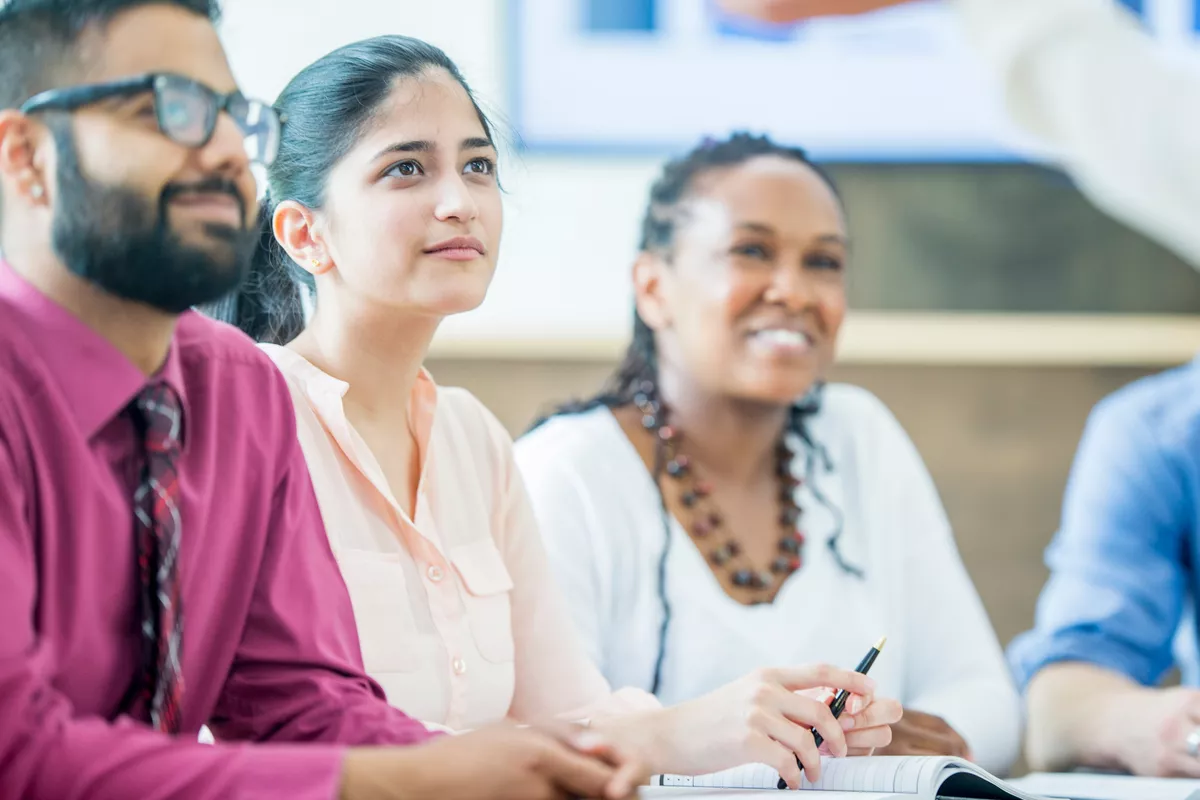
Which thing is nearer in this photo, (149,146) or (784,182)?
(149,146)

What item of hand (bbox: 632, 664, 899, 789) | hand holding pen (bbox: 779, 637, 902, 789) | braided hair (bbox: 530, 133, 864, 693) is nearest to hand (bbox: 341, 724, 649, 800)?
hand (bbox: 632, 664, 899, 789)

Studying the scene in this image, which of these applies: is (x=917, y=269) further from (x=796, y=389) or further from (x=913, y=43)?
(x=796, y=389)

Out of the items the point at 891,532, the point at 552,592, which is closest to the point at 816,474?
the point at 891,532

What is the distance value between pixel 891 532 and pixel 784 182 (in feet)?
1.46

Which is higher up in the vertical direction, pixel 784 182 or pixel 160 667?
pixel 784 182

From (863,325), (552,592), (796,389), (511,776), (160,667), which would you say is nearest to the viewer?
(511,776)

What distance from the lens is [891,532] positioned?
1.73 meters

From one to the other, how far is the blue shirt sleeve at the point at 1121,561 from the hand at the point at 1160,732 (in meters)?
0.21

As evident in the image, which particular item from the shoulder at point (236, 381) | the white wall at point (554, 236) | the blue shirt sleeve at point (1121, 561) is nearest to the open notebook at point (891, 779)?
the shoulder at point (236, 381)

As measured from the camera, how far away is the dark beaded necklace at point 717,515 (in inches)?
64.8

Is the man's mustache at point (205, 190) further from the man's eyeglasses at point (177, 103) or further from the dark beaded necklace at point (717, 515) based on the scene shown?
the dark beaded necklace at point (717, 515)

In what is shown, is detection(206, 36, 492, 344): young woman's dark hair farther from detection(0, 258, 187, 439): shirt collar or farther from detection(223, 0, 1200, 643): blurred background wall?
detection(223, 0, 1200, 643): blurred background wall

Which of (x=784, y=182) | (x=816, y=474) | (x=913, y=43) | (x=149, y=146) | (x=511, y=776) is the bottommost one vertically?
(x=511, y=776)

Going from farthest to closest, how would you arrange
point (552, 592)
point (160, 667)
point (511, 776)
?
1. point (552, 592)
2. point (160, 667)
3. point (511, 776)
